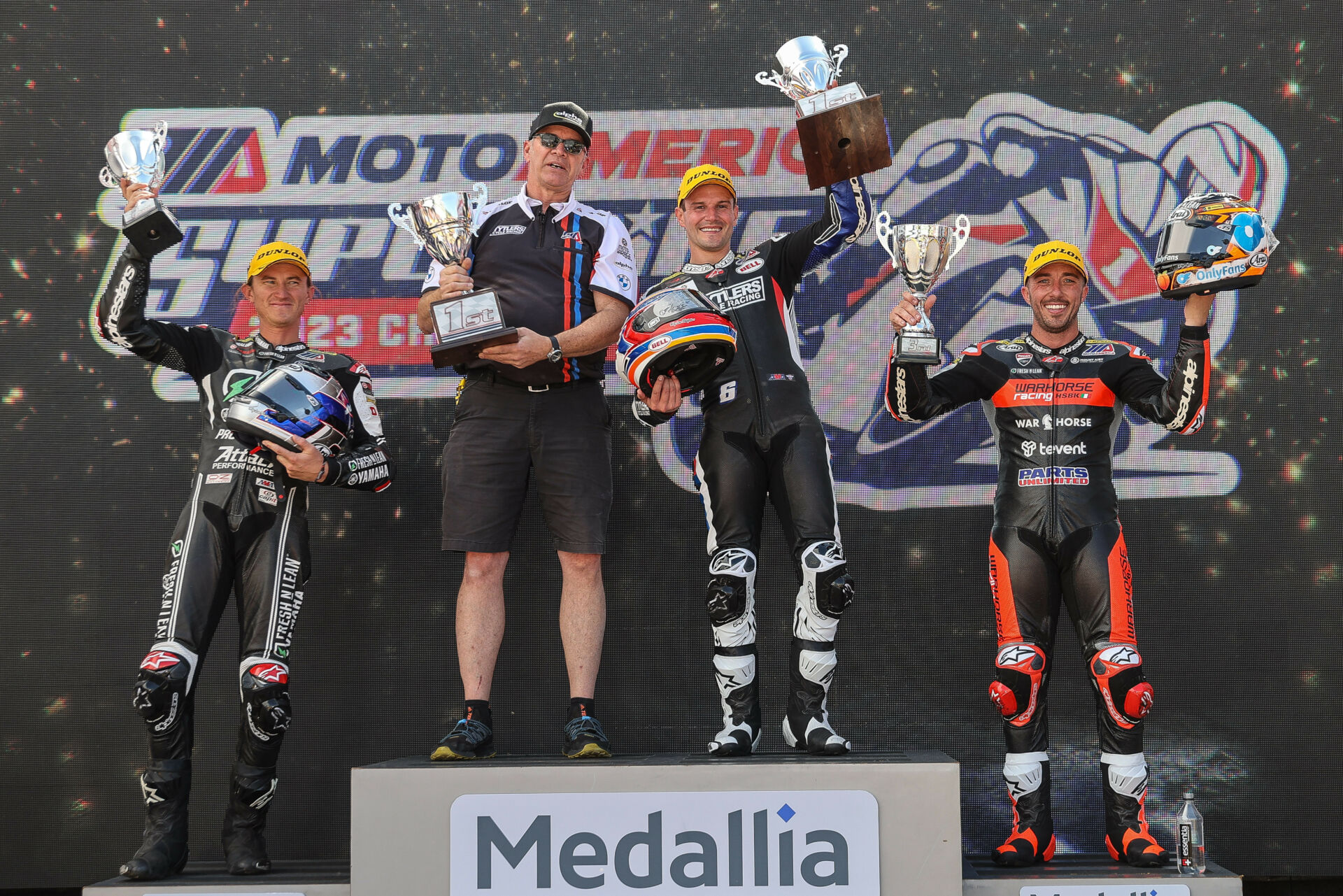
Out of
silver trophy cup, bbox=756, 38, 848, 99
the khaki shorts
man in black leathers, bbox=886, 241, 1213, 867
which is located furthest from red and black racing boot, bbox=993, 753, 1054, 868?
silver trophy cup, bbox=756, 38, 848, 99

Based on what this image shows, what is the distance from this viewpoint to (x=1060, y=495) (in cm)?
307

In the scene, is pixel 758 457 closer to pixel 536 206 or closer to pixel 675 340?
pixel 675 340

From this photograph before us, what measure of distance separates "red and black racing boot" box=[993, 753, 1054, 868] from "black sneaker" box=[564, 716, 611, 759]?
3.64 feet

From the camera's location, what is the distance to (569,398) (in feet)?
10.5

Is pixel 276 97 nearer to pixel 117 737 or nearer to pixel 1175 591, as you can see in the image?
pixel 117 737

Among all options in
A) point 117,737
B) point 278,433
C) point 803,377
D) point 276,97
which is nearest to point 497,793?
point 278,433

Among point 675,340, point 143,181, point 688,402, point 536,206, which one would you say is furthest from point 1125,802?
point 143,181

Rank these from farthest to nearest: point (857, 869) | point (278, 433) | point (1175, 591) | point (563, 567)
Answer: point (1175, 591) < point (563, 567) < point (278, 433) < point (857, 869)

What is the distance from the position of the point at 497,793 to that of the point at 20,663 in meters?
2.26

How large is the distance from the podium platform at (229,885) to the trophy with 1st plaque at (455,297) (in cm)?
137

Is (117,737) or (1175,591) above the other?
(1175,591)

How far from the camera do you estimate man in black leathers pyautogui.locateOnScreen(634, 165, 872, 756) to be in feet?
9.49

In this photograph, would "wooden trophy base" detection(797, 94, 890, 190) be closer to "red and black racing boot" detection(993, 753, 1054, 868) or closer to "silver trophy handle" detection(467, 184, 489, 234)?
"silver trophy handle" detection(467, 184, 489, 234)

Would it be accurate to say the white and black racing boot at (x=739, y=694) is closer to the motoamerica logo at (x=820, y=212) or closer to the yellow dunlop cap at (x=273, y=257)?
the motoamerica logo at (x=820, y=212)
